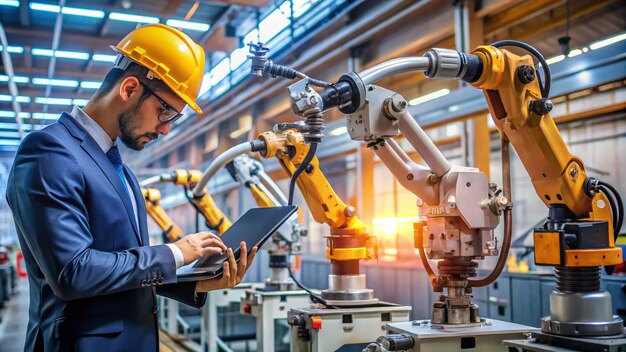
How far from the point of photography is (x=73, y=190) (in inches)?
63.6

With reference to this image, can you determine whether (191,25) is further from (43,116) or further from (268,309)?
(43,116)

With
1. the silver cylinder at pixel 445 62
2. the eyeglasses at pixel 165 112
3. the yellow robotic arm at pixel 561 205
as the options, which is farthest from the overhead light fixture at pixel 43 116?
the yellow robotic arm at pixel 561 205

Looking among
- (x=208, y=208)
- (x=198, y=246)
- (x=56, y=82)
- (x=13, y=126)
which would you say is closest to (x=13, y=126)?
(x=13, y=126)

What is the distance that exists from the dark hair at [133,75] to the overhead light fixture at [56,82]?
8.16m

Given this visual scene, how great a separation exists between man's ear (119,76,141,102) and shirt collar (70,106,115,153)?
0.12m

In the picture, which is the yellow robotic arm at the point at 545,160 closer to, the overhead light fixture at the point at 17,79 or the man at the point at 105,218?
the man at the point at 105,218

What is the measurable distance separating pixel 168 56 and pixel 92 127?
1.08 feet

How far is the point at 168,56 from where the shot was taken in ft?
6.29

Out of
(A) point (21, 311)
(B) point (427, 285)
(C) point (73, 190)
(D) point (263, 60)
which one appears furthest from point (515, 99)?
(A) point (21, 311)

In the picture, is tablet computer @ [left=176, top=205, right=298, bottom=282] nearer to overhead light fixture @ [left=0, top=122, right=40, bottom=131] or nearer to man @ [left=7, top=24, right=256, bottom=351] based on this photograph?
man @ [left=7, top=24, right=256, bottom=351]

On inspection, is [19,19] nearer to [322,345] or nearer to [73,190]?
[322,345]

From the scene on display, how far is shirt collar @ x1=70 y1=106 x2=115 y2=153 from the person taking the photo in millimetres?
1829

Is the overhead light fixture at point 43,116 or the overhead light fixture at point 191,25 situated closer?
the overhead light fixture at point 191,25

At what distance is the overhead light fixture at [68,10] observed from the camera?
6879mm
